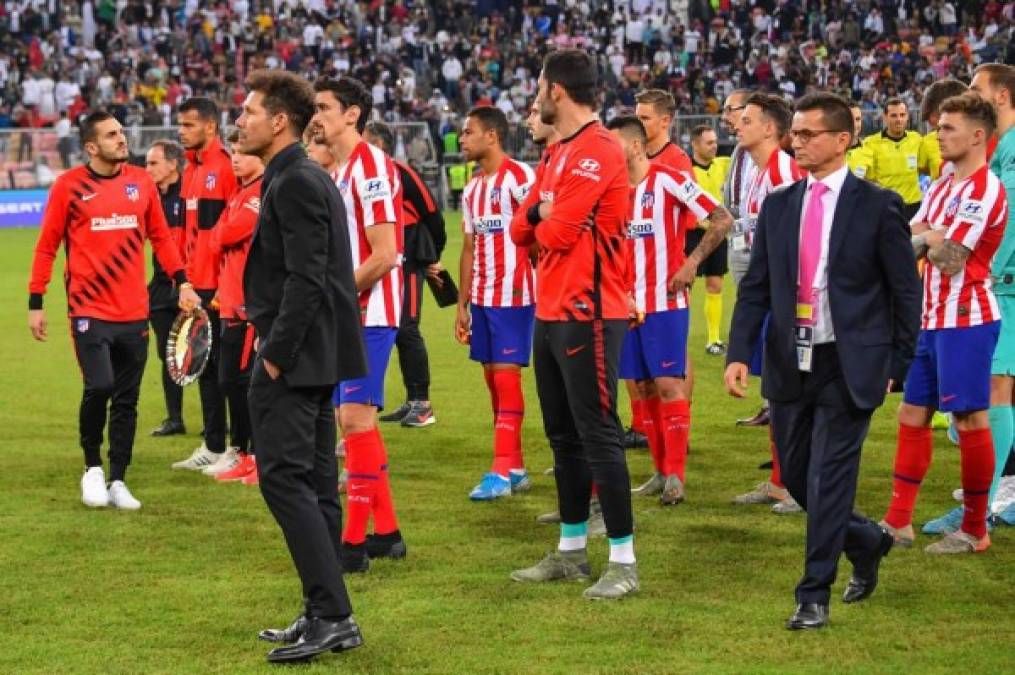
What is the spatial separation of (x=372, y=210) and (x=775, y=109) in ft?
9.59

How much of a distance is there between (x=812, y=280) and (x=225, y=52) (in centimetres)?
3717

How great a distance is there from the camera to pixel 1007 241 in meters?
7.75

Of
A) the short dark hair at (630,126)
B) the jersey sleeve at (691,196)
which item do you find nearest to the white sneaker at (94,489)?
the short dark hair at (630,126)

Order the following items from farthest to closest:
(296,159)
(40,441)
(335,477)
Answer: (40,441), (335,477), (296,159)

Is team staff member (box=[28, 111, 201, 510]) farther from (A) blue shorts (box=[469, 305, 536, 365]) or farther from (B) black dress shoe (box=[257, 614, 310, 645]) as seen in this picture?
(B) black dress shoe (box=[257, 614, 310, 645])

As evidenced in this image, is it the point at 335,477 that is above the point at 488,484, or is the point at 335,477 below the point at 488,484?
above

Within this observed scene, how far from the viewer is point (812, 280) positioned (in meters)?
6.04

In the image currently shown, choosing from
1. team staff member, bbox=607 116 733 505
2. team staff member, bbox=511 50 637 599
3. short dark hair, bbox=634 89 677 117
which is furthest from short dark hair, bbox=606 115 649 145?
team staff member, bbox=511 50 637 599

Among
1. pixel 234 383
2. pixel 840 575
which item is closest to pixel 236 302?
pixel 234 383

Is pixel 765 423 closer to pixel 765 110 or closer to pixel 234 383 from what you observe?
pixel 765 110

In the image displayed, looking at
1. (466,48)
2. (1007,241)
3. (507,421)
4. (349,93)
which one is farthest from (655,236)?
(466,48)

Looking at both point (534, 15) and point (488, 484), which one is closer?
point (488, 484)

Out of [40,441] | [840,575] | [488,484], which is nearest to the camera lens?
[840,575]

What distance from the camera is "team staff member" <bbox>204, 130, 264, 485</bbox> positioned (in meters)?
9.00
